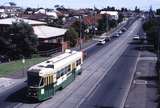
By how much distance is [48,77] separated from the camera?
34.9 metres

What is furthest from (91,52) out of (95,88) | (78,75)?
→ (95,88)

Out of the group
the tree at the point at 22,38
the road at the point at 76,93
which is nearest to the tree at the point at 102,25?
the tree at the point at 22,38

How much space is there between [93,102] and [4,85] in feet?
34.9

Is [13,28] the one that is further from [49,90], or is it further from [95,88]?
[49,90]

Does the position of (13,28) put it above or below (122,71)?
above

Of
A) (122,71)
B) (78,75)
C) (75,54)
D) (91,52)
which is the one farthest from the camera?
(91,52)

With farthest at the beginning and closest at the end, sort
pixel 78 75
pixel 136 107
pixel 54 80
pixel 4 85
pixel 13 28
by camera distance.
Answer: pixel 13 28, pixel 78 75, pixel 4 85, pixel 54 80, pixel 136 107

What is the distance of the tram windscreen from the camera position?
33.9m

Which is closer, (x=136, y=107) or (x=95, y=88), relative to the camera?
(x=136, y=107)

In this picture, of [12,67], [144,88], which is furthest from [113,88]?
[12,67]

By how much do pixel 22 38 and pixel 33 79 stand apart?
31026 millimetres

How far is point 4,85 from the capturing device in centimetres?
4197

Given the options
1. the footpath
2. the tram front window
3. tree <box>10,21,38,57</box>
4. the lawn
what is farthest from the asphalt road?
tree <box>10,21,38,57</box>

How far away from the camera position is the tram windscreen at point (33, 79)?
111 feet
